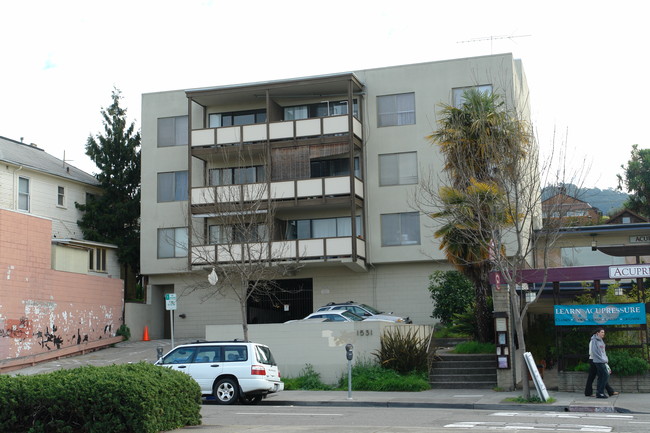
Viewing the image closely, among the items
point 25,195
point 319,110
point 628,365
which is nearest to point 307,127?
point 319,110

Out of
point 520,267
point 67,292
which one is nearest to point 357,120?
point 67,292

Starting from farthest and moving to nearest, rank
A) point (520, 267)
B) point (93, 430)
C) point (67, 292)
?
point (67, 292) → point (520, 267) → point (93, 430)

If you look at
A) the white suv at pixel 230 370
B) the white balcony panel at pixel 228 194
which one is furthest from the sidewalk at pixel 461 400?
the white balcony panel at pixel 228 194

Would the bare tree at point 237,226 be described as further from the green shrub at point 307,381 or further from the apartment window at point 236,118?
the green shrub at point 307,381

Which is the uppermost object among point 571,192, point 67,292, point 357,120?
point 357,120

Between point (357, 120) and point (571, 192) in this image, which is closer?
point (571, 192)

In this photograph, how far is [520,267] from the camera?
19.9 metres

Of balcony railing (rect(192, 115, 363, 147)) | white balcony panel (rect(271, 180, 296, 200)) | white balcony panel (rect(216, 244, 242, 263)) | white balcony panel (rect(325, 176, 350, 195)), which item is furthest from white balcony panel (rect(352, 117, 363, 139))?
white balcony panel (rect(216, 244, 242, 263))

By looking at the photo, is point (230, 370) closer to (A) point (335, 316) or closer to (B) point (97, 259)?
(A) point (335, 316)

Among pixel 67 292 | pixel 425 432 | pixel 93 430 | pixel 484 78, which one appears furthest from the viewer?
pixel 484 78

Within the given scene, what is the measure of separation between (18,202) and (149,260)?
6.76 metres

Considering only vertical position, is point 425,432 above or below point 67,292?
below

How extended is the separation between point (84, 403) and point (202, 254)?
23412 millimetres

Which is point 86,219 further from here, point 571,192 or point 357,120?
point 571,192
